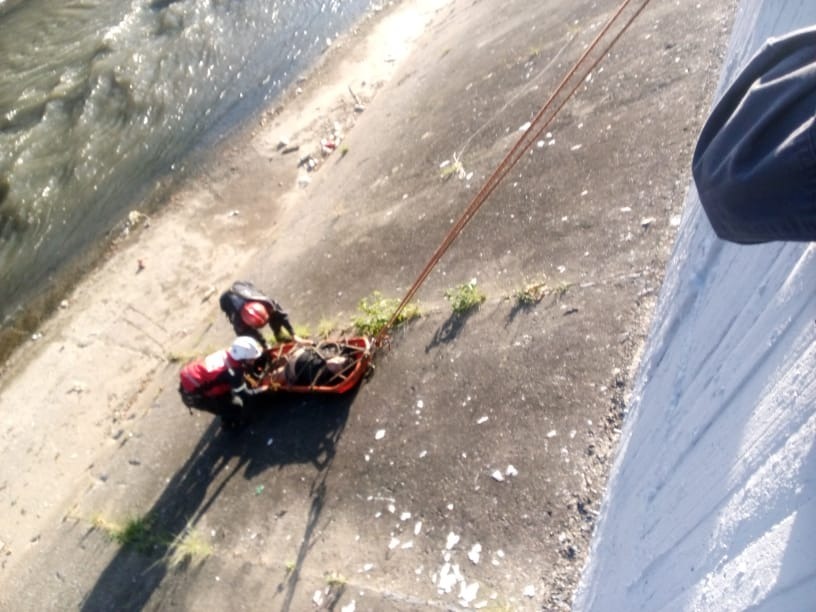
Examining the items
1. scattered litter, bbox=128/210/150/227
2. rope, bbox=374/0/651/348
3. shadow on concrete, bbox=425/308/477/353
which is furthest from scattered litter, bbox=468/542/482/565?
scattered litter, bbox=128/210/150/227

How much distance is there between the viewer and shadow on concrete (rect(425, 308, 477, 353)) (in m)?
5.79

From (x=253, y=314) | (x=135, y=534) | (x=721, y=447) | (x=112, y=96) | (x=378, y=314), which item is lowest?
(x=135, y=534)

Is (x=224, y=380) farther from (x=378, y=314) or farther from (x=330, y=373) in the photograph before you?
(x=378, y=314)

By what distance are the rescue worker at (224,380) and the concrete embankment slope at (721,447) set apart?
3368 millimetres

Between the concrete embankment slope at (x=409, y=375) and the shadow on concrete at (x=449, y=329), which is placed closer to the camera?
the concrete embankment slope at (x=409, y=375)

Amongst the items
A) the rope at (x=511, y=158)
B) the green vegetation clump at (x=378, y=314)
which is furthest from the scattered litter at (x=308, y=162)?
the green vegetation clump at (x=378, y=314)

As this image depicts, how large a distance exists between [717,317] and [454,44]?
28.2 feet

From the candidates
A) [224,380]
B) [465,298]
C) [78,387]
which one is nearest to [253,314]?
[224,380]

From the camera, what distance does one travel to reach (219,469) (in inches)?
252

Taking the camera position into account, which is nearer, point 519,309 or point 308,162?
point 519,309

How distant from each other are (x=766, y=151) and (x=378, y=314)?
4915 millimetres

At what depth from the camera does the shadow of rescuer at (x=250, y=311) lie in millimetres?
6555

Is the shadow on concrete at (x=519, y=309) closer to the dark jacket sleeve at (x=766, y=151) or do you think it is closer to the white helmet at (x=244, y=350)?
the white helmet at (x=244, y=350)

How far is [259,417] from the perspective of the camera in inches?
258
